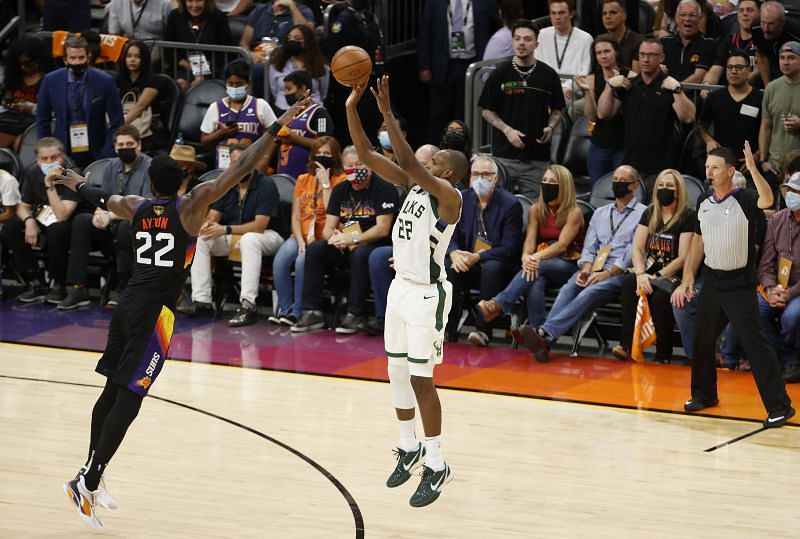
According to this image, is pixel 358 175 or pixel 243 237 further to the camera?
pixel 243 237

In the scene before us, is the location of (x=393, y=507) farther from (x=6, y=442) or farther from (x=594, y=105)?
(x=594, y=105)

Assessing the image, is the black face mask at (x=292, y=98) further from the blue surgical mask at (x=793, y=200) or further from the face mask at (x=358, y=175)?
the blue surgical mask at (x=793, y=200)

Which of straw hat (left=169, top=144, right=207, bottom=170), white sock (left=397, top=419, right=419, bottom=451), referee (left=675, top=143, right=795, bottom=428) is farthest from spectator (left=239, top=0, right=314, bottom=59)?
white sock (left=397, top=419, right=419, bottom=451)

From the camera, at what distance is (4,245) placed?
13.4 metres

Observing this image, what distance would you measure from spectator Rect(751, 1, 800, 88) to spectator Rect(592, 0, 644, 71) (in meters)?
1.20

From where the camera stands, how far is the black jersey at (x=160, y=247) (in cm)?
727

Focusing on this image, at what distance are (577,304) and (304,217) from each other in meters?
2.98

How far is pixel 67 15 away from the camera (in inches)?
602

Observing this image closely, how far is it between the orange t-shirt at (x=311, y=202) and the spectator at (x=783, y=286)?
4.14 m

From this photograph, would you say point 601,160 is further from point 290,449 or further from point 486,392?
point 290,449

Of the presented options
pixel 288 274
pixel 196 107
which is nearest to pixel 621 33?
pixel 288 274

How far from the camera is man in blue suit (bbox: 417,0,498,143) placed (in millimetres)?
14078

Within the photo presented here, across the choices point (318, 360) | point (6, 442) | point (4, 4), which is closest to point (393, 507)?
point (6, 442)

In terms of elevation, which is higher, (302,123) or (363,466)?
(302,123)
